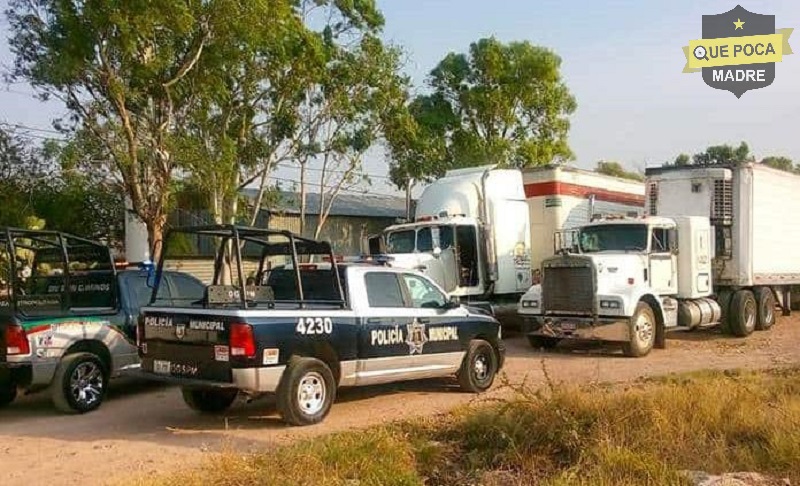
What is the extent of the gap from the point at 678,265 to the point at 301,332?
1031cm

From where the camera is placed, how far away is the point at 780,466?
658 cm

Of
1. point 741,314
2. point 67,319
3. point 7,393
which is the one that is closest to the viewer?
point 67,319

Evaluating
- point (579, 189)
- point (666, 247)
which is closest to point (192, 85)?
point (579, 189)

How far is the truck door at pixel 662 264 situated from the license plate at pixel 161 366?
32.6 ft

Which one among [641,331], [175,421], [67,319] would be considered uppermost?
[67,319]

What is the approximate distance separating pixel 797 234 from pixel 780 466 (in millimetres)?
15809

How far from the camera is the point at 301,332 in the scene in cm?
906

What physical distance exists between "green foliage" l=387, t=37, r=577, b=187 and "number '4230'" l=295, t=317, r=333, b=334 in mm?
21560

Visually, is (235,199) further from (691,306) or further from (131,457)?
(131,457)

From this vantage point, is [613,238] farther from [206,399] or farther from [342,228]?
[342,228]

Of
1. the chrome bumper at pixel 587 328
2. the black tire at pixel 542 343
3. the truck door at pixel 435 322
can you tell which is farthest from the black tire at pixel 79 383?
the black tire at pixel 542 343

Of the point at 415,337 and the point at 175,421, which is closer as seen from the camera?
the point at 175,421

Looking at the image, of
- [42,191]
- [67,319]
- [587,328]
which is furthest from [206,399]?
[42,191]

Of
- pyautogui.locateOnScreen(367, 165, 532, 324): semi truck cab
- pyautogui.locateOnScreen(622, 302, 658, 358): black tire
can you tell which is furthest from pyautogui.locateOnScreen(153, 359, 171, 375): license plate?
pyautogui.locateOnScreen(622, 302, 658, 358): black tire
